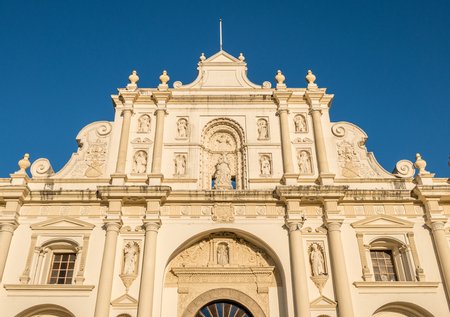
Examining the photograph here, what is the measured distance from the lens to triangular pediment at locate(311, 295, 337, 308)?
13930mm

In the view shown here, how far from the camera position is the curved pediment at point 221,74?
62.4 feet

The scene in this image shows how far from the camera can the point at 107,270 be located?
14242 mm

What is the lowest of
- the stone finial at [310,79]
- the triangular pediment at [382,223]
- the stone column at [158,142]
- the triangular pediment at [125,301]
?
the triangular pediment at [125,301]

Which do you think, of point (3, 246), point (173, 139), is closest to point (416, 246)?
point (173, 139)

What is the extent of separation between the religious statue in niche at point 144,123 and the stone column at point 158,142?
0.43 metres

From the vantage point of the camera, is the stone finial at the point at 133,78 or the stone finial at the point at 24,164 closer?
Answer: the stone finial at the point at 24,164

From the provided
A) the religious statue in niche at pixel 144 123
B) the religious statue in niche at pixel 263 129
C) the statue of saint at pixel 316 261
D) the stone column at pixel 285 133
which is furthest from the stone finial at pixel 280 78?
the statue of saint at pixel 316 261

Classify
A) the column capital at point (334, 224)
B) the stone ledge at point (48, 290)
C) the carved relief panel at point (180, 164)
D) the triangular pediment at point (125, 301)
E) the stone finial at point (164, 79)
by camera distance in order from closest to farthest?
1. the triangular pediment at point (125, 301)
2. the stone ledge at point (48, 290)
3. the column capital at point (334, 224)
4. the carved relief panel at point (180, 164)
5. the stone finial at point (164, 79)

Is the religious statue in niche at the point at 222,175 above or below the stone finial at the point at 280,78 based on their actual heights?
below

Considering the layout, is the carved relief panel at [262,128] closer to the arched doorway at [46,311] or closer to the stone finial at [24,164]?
the stone finial at [24,164]

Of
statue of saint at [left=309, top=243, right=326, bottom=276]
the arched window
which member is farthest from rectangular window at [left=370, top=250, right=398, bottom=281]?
statue of saint at [left=309, top=243, right=326, bottom=276]

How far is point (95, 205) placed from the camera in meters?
15.8

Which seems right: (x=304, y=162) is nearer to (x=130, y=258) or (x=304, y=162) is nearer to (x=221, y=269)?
(x=221, y=269)

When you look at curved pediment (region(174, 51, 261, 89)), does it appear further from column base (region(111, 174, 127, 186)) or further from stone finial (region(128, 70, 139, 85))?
column base (region(111, 174, 127, 186))
